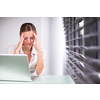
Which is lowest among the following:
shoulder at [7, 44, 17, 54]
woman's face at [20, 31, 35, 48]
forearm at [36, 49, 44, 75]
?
forearm at [36, 49, 44, 75]

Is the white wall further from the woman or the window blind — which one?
the window blind

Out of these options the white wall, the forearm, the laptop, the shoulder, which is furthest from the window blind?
the shoulder

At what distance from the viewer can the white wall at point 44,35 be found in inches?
158

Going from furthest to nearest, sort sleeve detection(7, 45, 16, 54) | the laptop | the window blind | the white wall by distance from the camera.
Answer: the white wall → sleeve detection(7, 45, 16, 54) → the window blind → the laptop

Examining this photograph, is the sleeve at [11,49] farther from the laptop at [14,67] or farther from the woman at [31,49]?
the laptop at [14,67]

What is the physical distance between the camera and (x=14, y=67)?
177cm

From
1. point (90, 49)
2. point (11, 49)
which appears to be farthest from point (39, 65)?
point (90, 49)

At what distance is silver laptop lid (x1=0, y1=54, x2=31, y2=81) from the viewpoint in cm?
170

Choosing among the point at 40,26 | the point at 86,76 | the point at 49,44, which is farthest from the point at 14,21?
the point at 86,76

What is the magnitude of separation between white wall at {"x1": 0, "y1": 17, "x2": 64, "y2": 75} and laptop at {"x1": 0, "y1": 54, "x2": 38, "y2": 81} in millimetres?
2230

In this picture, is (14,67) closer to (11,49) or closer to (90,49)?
(90,49)

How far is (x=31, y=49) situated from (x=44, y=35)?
912 mm
